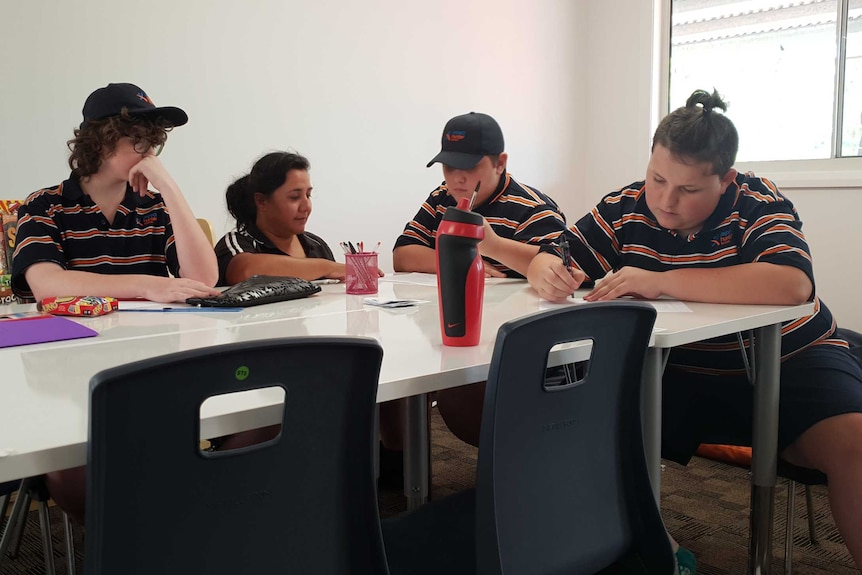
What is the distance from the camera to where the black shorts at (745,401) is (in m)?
1.59

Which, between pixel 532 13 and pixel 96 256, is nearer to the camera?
pixel 96 256

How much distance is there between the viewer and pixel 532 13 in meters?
4.46

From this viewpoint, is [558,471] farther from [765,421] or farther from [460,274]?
[765,421]

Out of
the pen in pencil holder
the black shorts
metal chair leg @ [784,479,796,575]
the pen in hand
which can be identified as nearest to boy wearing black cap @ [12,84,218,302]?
the pen in pencil holder

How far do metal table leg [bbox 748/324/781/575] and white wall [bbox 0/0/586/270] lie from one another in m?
2.33

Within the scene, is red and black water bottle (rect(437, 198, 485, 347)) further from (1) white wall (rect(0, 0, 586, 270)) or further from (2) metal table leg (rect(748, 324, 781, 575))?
(1) white wall (rect(0, 0, 586, 270))

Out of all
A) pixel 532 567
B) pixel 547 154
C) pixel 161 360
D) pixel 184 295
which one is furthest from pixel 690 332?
pixel 547 154

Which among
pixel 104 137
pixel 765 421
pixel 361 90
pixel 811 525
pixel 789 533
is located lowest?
pixel 811 525

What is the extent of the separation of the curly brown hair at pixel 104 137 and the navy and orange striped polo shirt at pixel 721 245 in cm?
112

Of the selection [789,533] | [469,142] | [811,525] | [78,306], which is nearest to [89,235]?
[78,306]

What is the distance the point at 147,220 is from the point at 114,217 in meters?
0.09

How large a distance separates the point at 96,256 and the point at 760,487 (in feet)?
5.67

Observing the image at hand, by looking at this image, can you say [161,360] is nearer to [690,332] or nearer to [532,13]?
[690,332]

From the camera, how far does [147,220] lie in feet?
6.86
